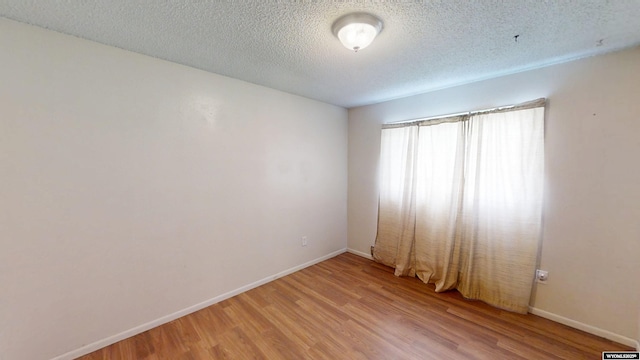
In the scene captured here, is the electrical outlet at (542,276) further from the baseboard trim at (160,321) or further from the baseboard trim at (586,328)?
the baseboard trim at (160,321)

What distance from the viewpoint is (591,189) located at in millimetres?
1906

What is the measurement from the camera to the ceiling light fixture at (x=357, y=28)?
54.9 inches

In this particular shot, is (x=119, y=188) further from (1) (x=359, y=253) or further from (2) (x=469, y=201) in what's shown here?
(2) (x=469, y=201)

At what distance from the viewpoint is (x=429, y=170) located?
9.21 feet

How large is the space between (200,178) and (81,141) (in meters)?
0.86

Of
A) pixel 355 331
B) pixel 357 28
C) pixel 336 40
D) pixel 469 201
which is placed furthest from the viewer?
pixel 469 201

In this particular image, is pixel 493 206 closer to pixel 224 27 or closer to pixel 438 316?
pixel 438 316

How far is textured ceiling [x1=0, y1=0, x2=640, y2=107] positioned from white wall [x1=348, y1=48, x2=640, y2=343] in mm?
200

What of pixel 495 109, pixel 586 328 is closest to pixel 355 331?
pixel 586 328

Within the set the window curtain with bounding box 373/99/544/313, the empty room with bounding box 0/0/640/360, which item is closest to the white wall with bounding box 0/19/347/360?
the empty room with bounding box 0/0/640/360

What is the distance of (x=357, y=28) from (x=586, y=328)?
10.00ft

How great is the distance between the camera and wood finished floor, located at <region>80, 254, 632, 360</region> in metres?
1.76

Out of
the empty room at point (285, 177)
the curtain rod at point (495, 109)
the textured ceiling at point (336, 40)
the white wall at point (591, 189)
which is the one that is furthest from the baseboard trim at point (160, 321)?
the white wall at point (591, 189)

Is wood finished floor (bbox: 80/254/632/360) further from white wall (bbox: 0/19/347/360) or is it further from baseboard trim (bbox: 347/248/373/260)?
baseboard trim (bbox: 347/248/373/260)
